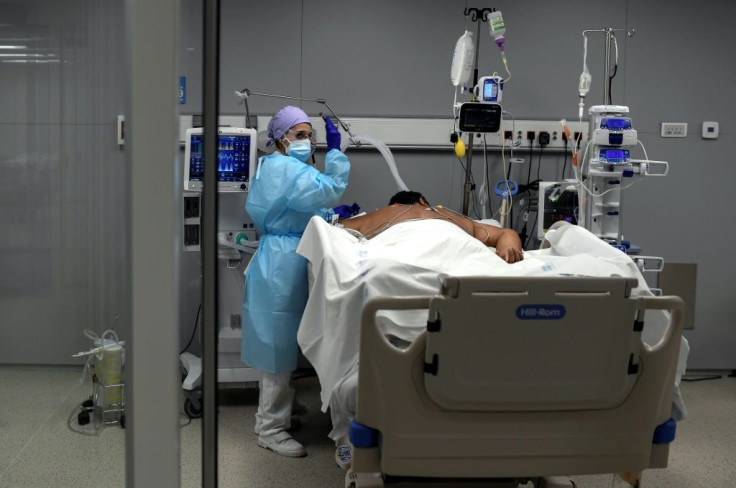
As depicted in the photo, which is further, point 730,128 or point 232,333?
point 730,128

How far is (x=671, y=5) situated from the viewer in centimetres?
439

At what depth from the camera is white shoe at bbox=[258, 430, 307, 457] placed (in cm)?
335

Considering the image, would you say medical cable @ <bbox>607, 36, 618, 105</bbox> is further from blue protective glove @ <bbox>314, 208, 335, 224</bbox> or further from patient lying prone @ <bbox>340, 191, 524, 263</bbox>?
blue protective glove @ <bbox>314, 208, 335, 224</bbox>

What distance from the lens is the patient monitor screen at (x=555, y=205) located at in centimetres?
397

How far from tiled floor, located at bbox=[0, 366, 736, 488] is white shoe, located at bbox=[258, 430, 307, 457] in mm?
36

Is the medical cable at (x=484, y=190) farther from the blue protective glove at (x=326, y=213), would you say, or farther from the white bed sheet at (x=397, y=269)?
the white bed sheet at (x=397, y=269)

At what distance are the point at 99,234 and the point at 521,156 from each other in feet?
10.7

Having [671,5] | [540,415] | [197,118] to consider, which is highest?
[671,5]

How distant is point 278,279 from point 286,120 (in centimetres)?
74

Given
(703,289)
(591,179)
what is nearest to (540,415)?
(591,179)

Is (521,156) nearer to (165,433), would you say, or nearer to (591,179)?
(591,179)

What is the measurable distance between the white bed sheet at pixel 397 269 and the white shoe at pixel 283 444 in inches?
33.4

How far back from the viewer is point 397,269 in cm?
242

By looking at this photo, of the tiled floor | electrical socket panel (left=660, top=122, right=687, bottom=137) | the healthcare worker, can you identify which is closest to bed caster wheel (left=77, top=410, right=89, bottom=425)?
the tiled floor
